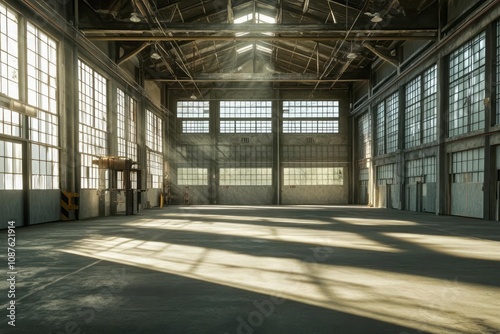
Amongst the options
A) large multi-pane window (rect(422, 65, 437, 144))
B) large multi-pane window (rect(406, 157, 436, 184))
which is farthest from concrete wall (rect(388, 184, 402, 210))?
large multi-pane window (rect(422, 65, 437, 144))

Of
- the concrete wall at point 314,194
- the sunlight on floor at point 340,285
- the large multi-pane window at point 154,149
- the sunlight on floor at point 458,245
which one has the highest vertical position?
the large multi-pane window at point 154,149

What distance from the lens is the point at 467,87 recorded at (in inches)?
707

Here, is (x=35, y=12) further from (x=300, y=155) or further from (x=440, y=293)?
(x=300, y=155)

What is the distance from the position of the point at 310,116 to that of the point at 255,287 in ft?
107

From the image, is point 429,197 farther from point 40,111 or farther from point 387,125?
point 40,111

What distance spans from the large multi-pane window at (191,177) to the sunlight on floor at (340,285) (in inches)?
1083

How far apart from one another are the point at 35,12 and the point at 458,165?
18.6 metres

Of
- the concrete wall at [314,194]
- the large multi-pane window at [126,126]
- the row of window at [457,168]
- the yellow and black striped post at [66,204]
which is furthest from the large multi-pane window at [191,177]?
the yellow and black striped post at [66,204]

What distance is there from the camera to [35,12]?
1452 centimetres

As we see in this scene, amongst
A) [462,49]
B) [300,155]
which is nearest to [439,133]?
[462,49]

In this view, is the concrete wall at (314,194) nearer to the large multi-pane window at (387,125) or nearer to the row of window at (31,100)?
the large multi-pane window at (387,125)

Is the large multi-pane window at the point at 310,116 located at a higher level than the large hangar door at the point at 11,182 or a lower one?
higher

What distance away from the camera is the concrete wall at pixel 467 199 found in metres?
17.1

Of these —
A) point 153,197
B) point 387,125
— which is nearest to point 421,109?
point 387,125
